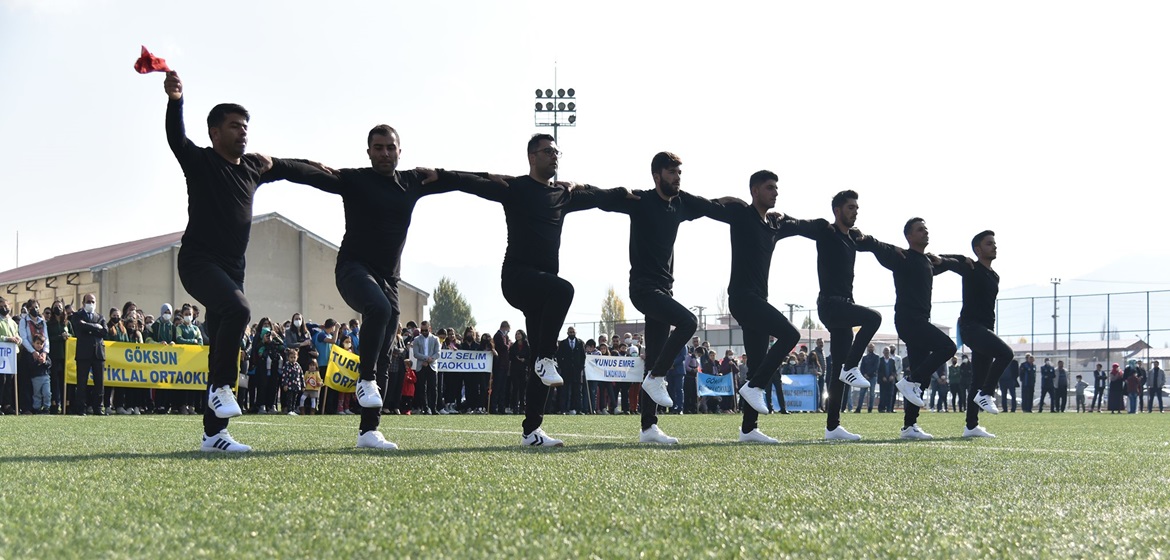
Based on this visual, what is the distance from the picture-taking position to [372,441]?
22.7 ft

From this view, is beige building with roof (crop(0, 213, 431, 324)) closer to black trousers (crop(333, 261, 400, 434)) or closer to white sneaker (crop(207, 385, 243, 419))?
black trousers (crop(333, 261, 400, 434))

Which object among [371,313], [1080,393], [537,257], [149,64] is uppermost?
[149,64]

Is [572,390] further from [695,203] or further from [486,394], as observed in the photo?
[695,203]

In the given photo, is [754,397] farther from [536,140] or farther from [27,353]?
[27,353]

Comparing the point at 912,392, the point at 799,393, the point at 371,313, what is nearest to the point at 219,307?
the point at 371,313

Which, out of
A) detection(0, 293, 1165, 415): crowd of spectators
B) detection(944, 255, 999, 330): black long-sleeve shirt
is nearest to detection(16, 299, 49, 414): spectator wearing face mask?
detection(0, 293, 1165, 415): crowd of spectators

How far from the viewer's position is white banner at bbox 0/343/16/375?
16219 mm

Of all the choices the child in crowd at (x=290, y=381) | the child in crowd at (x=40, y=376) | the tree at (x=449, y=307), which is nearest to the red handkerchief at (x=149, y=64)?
the child in crowd at (x=40, y=376)

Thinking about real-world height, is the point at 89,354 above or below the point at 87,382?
above

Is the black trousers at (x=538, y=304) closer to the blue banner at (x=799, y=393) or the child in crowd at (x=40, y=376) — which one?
the child in crowd at (x=40, y=376)

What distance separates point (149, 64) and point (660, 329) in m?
4.31

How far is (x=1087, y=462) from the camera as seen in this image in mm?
6500

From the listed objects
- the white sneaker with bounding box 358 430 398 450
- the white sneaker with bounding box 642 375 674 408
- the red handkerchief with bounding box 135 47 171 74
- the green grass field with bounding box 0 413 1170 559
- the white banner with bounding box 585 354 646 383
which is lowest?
the white banner with bounding box 585 354 646 383

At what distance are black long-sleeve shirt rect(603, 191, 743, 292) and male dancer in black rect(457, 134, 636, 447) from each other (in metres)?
0.75
